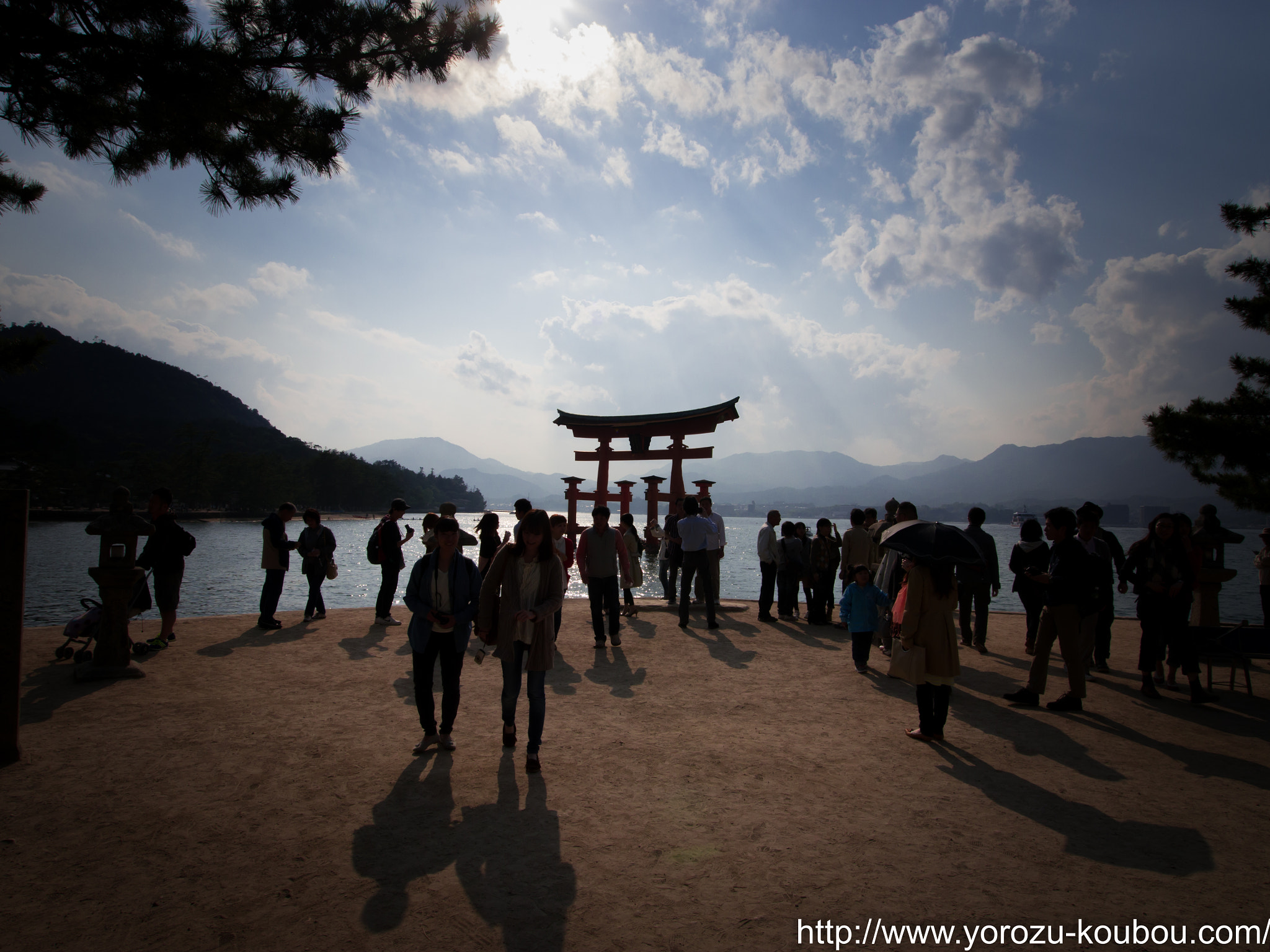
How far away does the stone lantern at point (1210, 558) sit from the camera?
700cm

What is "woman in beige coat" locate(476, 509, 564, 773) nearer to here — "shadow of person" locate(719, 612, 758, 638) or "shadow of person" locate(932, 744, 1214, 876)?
"shadow of person" locate(932, 744, 1214, 876)

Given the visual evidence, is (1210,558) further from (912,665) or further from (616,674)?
(616,674)

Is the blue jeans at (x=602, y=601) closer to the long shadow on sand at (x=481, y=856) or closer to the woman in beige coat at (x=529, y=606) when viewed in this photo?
the woman in beige coat at (x=529, y=606)

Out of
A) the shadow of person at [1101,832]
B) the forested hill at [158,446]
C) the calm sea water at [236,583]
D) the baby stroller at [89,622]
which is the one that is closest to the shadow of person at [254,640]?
the baby stroller at [89,622]

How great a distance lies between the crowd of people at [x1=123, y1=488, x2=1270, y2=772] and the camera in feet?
13.7

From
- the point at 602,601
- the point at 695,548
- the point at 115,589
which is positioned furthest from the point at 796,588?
the point at 115,589

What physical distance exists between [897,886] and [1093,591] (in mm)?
4053

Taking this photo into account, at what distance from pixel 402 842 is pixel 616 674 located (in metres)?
3.75

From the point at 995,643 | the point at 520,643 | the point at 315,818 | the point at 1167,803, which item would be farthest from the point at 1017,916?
the point at 995,643

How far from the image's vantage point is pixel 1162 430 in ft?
29.2

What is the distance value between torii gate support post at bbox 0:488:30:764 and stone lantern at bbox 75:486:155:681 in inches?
77.4

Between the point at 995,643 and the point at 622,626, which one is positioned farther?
the point at 622,626

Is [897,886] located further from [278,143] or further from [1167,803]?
[278,143]

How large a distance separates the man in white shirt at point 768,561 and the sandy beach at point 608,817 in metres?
3.75
